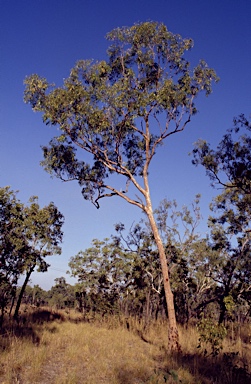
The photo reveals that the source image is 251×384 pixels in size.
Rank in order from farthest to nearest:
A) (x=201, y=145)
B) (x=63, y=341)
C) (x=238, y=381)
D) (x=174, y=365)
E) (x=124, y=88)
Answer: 1. (x=201, y=145)
2. (x=124, y=88)
3. (x=63, y=341)
4. (x=174, y=365)
5. (x=238, y=381)

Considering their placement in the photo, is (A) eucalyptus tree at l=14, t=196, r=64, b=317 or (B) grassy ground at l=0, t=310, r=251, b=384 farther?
(A) eucalyptus tree at l=14, t=196, r=64, b=317

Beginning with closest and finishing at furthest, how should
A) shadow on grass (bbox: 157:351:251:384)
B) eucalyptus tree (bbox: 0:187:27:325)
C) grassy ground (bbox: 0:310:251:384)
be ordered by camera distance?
grassy ground (bbox: 0:310:251:384)
shadow on grass (bbox: 157:351:251:384)
eucalyptus tree (bbox: 0:187:27:325)

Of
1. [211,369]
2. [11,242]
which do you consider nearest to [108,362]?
[211,369]

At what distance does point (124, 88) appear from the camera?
43.3 ft

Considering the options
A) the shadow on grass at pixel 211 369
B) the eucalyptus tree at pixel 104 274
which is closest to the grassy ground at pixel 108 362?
the shadow on grass at pixel 211 369

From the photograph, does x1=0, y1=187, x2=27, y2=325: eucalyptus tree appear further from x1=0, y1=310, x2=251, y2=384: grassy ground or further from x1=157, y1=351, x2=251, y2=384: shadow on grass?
x1=157, y1=351, x2=251, y2=384: shadow on grass

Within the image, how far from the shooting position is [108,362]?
7.87 meters

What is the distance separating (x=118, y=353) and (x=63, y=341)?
2.31 metres

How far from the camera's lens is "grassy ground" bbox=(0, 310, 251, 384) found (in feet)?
21.0

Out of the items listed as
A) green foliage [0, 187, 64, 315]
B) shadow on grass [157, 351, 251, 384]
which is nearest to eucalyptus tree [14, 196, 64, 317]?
green foliage [0, 187, 64, 315]

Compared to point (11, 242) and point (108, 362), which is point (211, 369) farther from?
point (11, 242)

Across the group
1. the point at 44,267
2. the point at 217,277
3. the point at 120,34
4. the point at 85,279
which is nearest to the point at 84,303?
the point at 85,279

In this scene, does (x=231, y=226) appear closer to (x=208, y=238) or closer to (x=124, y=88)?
(x=208, y=238)

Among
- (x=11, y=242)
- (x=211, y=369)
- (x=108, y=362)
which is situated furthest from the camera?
(x=11, y=242)
